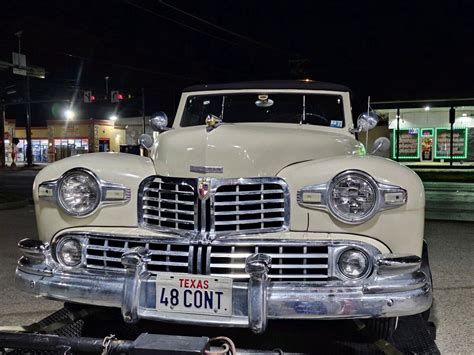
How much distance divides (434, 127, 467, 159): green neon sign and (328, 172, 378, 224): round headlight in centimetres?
2621

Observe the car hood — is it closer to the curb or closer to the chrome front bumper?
the chrome front bumper

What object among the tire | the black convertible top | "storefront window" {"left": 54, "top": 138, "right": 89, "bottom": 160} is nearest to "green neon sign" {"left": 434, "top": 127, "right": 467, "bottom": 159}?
the black convertible top

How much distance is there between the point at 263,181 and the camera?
2.99 meters

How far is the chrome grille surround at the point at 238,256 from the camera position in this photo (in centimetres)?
282

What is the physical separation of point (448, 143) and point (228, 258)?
87.6 ft

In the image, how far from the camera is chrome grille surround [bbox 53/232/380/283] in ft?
9.25

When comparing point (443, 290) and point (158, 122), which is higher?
point (158, 122)

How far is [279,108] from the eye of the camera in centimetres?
454

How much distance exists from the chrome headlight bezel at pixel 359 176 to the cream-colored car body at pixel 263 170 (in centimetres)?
3

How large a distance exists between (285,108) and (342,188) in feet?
5.86

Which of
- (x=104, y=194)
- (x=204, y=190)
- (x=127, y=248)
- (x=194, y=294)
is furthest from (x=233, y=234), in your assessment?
(x=104, y=194)

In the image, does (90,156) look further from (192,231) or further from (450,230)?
(450,230)

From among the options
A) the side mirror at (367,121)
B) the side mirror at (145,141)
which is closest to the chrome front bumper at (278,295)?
the side mirror at (367,121)

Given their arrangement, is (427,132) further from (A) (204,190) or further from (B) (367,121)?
(A) (204,190)
